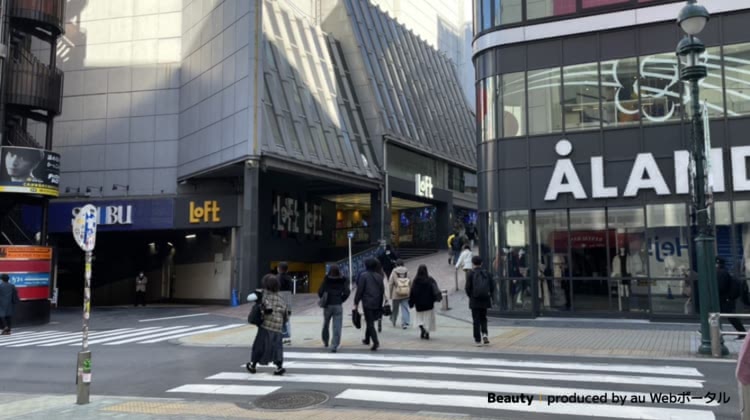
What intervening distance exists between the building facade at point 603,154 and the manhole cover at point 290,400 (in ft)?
36.0

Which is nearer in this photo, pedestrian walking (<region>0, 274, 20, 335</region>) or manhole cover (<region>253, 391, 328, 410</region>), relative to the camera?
manhole cover (<region>253, 391, 328, 410</region>)

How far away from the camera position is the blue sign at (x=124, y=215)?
30062 mm

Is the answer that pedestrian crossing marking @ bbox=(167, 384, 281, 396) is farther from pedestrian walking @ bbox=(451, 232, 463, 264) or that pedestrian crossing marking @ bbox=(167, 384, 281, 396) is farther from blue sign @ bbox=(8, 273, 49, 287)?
pedestrian walking @ bbox=(451, 232, 463, 264)

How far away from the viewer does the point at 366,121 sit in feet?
116


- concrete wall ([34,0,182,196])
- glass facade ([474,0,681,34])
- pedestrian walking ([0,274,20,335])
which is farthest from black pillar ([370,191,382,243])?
pedestrian walking ([0,274,20,335])

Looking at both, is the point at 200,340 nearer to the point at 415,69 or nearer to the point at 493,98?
the point at 493,98

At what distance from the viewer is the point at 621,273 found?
1670cm

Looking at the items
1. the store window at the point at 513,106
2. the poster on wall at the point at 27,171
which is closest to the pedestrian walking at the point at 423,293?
the store window at the point at 513,106

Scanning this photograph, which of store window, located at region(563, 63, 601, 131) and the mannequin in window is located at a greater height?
store window, located at region(563, 63, 601, 131)

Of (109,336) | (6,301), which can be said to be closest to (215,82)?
(6,301)

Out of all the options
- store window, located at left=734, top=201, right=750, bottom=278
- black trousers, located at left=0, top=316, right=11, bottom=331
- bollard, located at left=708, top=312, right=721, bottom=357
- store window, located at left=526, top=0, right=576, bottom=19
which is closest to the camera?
bollard, located at left=708, top=312, right=721, bottom=357

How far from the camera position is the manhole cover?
7.35 m

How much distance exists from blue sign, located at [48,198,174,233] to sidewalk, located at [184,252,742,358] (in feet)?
46.7

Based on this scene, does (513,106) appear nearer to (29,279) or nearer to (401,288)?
(401,288)
